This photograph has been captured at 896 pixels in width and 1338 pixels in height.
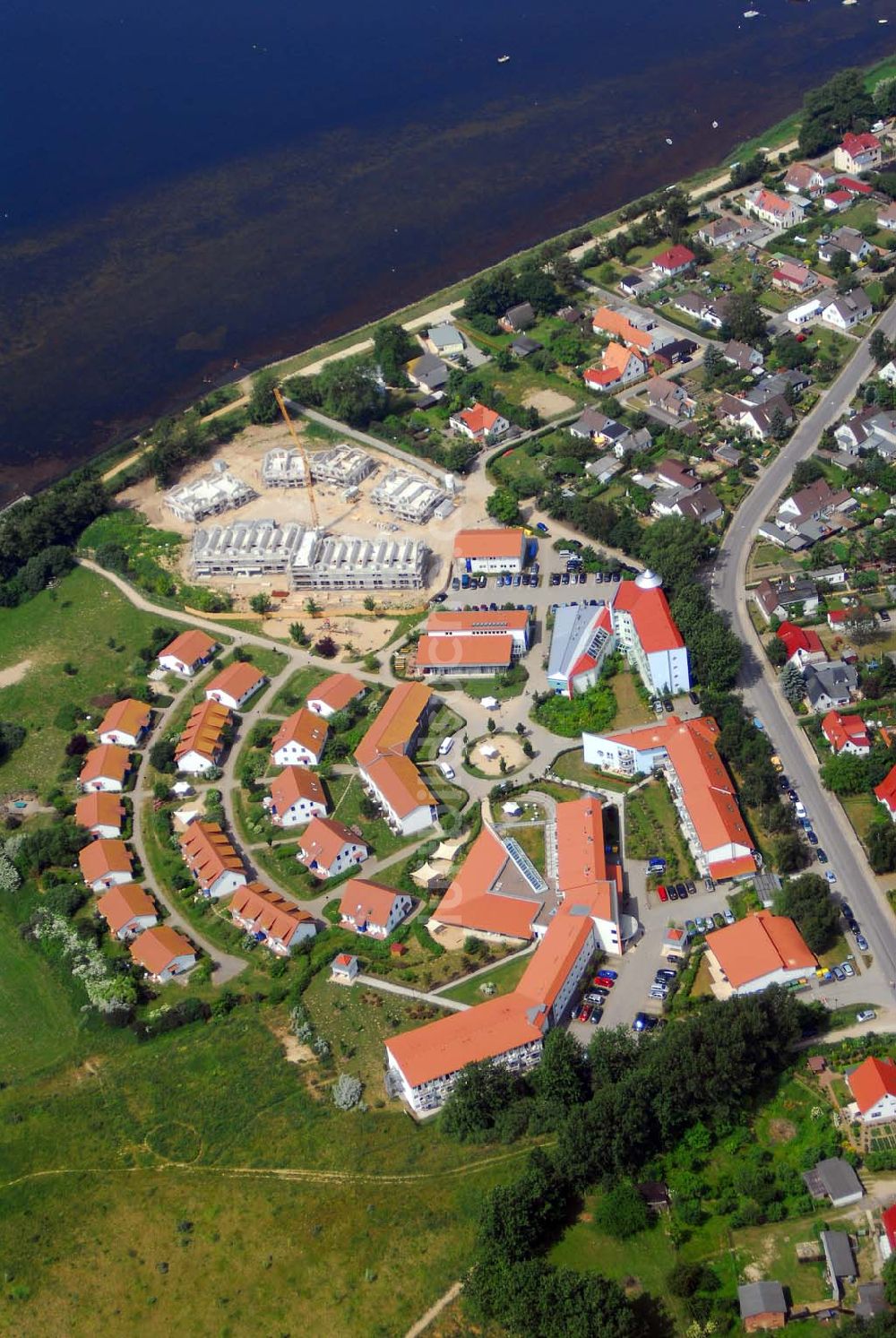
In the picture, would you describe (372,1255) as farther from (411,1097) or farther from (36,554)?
(36,554)

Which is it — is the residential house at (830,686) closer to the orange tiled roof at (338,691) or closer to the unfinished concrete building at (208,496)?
the orange tiled roof at (338,691)

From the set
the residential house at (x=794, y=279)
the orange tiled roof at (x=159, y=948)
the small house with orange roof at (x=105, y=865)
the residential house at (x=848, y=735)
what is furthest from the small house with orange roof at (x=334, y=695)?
the residential house at (x=794, y=279)

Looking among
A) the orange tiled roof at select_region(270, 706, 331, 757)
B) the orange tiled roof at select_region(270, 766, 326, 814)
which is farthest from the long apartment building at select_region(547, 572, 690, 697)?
the orange tiled roof at select_region(270, 766, 326, 814)

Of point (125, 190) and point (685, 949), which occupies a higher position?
point (125, 190)

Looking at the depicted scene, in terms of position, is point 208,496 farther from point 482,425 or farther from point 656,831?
point 656,831

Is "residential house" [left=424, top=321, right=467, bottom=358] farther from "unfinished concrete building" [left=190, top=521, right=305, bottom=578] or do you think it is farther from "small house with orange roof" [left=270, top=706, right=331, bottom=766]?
"small house with orange roof" [left=270, top=706, right=331, bottom=766]

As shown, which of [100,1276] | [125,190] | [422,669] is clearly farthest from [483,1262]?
[125,190]
